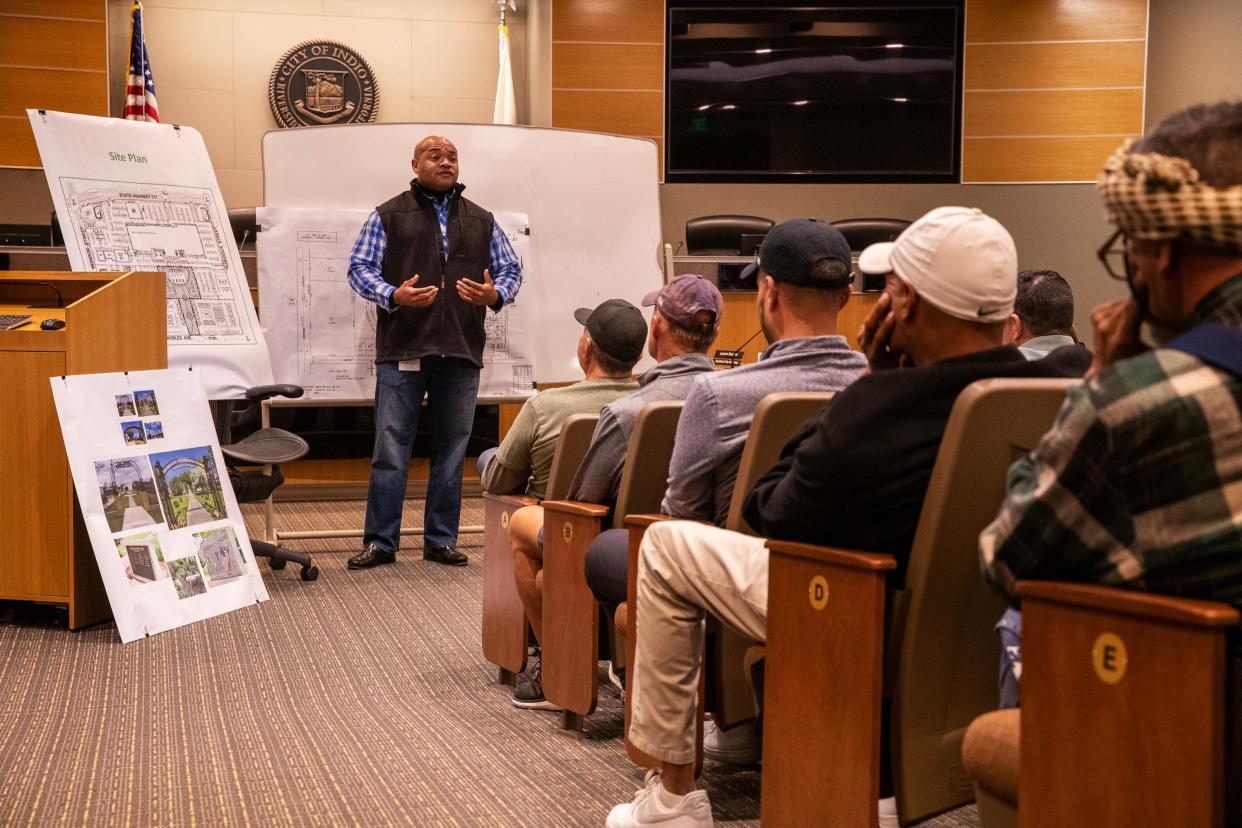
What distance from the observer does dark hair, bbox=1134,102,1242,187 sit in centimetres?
124

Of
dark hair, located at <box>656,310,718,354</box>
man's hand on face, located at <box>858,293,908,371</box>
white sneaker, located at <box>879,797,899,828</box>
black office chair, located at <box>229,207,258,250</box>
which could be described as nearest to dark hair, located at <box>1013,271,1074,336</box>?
dark hair, located at <box>656,310,718,354</box>

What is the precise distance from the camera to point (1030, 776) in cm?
141

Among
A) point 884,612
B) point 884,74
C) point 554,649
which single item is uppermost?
point 884,74

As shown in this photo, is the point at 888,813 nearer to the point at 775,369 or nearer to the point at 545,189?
the point at 775,369

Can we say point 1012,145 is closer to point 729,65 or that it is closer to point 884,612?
point 729,65

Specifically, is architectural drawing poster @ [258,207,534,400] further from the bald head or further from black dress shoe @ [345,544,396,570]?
black dress shoe @ [345,544,396,570]

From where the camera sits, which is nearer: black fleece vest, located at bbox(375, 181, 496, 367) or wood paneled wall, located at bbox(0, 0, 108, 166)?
black fleece vest, located at bbox(375, 181, 496, 367)

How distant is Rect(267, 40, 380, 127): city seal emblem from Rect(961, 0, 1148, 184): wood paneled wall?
14.2 ft

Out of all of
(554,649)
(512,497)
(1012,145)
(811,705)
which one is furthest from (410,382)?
(1012,145)

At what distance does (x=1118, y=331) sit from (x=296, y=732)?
215 cm

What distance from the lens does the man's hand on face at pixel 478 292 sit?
4.93 m

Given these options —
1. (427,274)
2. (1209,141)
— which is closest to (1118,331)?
(1209,141)

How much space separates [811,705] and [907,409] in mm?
461

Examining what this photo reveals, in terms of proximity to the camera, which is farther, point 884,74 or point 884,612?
point 884,74
